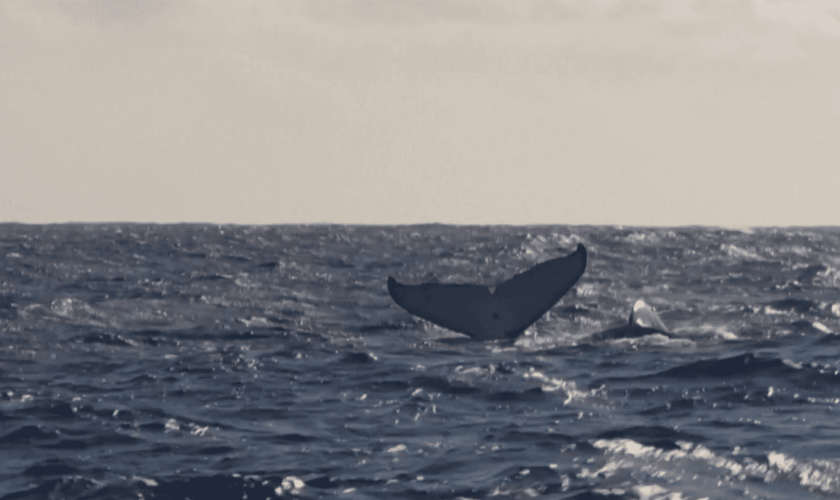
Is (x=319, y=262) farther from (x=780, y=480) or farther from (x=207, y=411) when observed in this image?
(x=780, y=480)

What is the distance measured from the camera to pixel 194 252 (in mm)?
53031

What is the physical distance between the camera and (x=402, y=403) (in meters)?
11.9

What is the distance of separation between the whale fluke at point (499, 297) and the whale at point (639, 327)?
305 cm

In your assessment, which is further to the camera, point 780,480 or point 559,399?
point 559,399

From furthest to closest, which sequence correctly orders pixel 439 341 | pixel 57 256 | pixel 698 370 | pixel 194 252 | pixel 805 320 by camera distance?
pixel 194 252
pixel 57 256
pixel 805 320
pixel 439 341
pixel 698 370

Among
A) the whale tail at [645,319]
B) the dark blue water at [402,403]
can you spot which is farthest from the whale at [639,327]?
the dark blue water at [402,403]

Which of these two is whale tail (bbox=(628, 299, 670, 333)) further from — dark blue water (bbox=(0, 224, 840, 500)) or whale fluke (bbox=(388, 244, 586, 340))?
whale fluke (bbox=(388, 244, 586, 340))

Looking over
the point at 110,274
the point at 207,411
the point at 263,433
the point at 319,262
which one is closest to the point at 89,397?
the point at 207,411

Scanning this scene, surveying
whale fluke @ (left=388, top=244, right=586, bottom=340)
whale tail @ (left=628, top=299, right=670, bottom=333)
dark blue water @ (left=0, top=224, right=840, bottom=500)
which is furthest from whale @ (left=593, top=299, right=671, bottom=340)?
whale fluke @ (left=388, top=244, right=586, bottom=340)

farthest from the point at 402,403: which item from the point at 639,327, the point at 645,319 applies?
the point at 645,319

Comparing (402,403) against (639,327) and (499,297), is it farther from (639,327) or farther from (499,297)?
(639,327)

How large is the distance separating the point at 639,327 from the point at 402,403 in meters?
8.07

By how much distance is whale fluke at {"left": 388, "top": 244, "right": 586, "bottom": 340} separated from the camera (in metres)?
15.0

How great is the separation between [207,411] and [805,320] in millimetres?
14286
